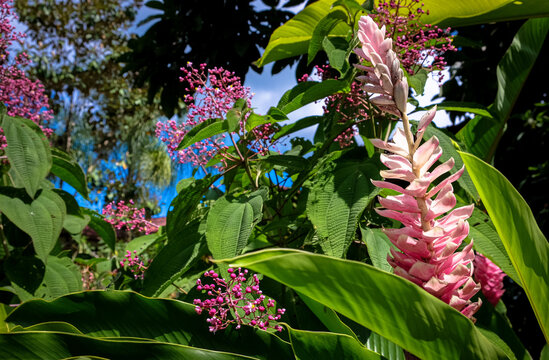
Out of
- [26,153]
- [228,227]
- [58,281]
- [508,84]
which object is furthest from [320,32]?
[58,281]

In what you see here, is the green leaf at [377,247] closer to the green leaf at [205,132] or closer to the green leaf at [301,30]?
the green leaf at [205,132]

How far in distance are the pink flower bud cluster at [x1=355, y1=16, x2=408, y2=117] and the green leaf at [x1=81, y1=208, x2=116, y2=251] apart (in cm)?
145

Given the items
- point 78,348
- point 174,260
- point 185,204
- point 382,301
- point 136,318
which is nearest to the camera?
point 382,301

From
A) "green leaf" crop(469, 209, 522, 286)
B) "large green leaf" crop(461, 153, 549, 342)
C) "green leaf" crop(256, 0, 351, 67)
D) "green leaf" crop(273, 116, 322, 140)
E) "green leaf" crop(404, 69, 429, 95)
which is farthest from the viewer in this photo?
"green leaf" crop(256, 0, 351, 67)

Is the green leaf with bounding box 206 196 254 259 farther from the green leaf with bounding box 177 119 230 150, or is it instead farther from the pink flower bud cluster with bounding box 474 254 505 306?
the pink flower bud cluster with bounding box 474 254 505 306

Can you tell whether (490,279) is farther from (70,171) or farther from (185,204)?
(70,171)

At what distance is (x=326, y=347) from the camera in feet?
1.65

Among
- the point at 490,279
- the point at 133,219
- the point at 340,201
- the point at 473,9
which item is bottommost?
the point at 490,279

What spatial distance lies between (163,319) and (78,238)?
3.87 ft

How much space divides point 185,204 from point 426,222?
71cm

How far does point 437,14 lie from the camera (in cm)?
→ 128

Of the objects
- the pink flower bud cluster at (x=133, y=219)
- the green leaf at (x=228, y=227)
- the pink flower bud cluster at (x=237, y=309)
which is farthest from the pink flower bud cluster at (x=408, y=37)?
the pink flower bud cluster at (x=133, y=219)

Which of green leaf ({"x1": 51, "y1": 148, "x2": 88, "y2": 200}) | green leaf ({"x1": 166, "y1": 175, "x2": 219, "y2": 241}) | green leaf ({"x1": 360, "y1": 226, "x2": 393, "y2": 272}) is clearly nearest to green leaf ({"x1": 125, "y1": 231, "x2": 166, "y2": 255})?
green leaf ({"x1": 166, "y1": 175, "x2": 219, "y2": 241})

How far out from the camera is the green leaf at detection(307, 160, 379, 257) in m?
0.70
